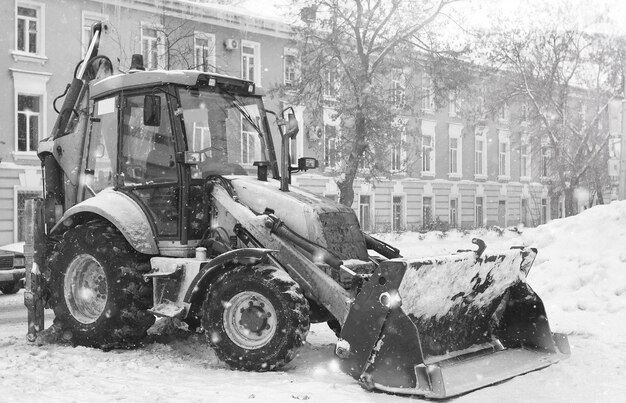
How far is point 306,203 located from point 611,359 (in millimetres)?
3223

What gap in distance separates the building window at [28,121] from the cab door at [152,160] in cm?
1888

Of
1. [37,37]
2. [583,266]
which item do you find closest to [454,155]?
[37,37]

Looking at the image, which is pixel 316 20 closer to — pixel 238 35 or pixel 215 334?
pixel 238 35

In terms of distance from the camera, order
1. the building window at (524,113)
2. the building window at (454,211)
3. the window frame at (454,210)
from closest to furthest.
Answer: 1. the building window at (524,113)
2. the window frame at (454,210)
3. the building window at (454,211)

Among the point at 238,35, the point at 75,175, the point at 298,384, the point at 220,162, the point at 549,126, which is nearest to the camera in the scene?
the point at 298,384

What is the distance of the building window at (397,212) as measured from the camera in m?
39.0

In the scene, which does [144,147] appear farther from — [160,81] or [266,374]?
[266,374]

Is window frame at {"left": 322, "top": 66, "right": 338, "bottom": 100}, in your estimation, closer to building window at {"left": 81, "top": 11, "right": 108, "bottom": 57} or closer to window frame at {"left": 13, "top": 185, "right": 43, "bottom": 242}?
building window at {"left": 81, "top": 11, "right": 108, "bottom": 57}

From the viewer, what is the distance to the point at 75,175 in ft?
30.8

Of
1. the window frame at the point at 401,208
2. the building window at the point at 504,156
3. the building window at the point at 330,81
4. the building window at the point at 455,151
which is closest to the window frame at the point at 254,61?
the building window at the point at 330,81

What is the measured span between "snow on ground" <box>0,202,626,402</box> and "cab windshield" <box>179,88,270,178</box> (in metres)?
1.89

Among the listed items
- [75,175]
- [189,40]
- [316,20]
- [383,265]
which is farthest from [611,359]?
[189,40]

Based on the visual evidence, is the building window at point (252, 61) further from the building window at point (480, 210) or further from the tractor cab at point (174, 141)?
the tractor cab at point (174, 141)

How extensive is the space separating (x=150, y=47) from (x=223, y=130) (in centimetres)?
2014
